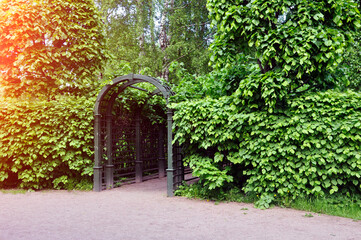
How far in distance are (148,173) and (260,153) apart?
619cm

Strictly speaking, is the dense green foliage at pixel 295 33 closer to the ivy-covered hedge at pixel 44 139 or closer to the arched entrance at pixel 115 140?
the arched entrance at pixel 115 140

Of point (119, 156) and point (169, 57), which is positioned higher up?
point (169, 57)

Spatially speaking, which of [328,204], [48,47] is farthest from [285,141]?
[48,47]

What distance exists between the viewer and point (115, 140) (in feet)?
32.1

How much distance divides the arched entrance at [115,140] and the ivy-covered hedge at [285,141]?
0.98 metres

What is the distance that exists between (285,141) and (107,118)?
17.7 ft

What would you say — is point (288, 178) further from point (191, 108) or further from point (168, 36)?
point (168, 36)

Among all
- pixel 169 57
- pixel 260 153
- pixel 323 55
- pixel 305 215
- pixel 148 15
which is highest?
pixel 148 15

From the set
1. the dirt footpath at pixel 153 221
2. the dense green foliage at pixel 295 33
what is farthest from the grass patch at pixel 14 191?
the dense green foliage at pixel 295 33

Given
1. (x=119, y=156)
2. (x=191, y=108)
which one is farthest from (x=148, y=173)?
(x=191, y=108)

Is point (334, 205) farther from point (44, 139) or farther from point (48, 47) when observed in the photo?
→ point (48, 47)

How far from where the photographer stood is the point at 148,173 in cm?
1188

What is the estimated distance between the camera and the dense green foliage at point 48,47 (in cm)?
977

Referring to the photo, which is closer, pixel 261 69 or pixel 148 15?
pixel 261 69
